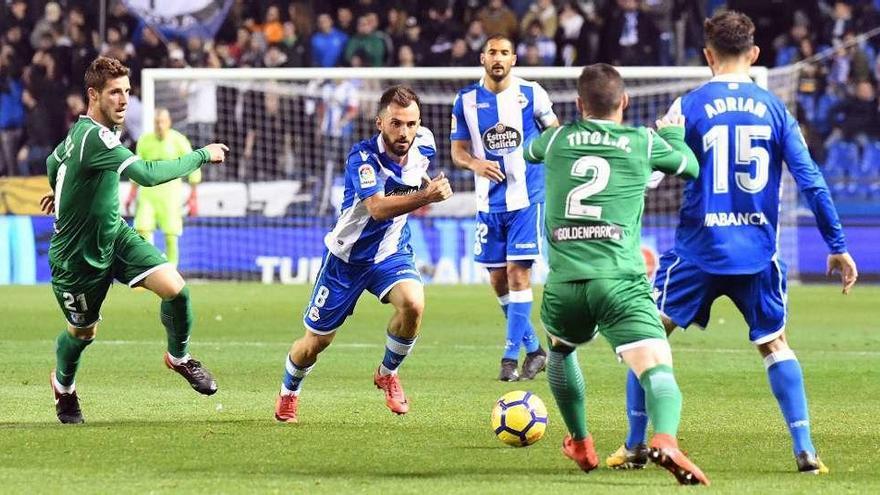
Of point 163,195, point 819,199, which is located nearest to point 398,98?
point 819,199

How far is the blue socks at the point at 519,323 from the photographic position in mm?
11477

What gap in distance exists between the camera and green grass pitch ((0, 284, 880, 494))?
688 cm

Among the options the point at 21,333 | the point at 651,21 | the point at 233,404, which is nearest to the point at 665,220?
the point at 651,21

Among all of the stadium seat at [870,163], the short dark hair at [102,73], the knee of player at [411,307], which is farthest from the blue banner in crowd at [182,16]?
the knee of player at [411,307]

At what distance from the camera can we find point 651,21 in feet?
81.7

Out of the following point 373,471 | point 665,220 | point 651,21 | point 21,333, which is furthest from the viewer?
point 651,21

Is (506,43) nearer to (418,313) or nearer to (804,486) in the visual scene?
(418,313)

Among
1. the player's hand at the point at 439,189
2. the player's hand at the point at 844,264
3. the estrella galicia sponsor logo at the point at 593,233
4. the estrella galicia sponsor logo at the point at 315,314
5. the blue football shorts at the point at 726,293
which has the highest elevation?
the player's hand at the point at 439,189

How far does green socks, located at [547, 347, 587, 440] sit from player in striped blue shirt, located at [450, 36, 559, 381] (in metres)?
4.55

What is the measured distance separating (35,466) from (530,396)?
247cm

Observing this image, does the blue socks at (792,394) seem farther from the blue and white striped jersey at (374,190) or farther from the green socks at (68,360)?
the green socks at (68,360)

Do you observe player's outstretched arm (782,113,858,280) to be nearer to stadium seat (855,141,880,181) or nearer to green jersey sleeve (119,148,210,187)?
green jersey sleeve (119,148,210,187)

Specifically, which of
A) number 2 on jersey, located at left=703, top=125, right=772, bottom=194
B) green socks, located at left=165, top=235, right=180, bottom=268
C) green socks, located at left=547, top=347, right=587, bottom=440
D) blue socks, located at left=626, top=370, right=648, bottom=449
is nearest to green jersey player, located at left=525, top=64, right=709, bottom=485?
green socks, located at left=547, top=347, right=587, bottom=440

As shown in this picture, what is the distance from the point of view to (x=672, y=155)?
6.69m
